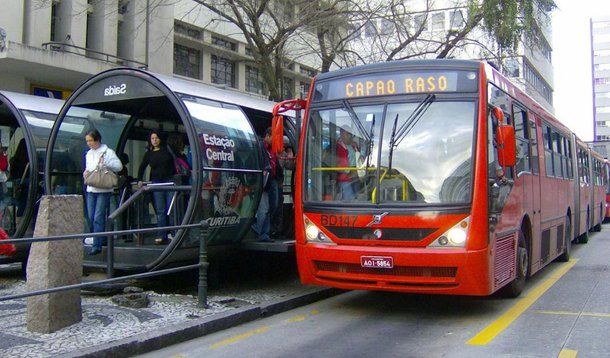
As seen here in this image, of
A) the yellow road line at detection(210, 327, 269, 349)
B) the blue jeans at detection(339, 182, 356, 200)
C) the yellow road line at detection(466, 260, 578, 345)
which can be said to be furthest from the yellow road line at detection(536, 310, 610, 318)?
the yellow road line at detection(210, 327, 269, 349)

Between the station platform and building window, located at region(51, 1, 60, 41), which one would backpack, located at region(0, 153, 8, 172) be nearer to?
the station platform

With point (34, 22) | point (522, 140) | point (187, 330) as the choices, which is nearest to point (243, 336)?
point (187, 330)

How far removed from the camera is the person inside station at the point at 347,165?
7.35 meters

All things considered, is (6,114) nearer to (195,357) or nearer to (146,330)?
(146,330)

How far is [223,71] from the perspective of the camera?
1010 inches

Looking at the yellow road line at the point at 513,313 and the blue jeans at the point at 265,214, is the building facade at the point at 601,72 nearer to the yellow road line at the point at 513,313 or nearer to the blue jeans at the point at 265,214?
the yellow road line at the point at 513,313

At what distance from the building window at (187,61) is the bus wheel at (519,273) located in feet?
57.8

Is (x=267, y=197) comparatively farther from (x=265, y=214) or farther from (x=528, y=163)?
(x=528, y=163)

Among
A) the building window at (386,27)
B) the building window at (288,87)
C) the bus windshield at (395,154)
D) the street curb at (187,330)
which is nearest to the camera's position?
the street curb at (187,330)

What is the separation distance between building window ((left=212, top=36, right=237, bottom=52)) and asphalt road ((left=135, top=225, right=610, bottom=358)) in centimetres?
1774

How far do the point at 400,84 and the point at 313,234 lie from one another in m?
2.14

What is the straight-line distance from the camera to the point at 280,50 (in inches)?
712

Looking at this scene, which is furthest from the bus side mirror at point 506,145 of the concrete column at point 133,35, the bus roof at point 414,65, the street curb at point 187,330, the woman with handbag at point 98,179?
the concrete column at point 133,35

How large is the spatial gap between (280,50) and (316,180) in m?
11.2
